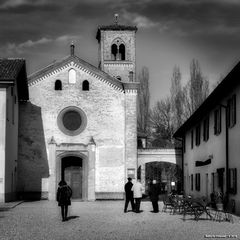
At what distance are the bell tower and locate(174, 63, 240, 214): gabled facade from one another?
21.0 metres

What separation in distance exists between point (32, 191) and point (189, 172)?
424 inches

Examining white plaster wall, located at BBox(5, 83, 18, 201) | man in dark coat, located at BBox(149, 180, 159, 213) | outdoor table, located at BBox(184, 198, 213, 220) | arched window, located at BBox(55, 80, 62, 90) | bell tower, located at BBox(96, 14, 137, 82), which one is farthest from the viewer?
bell tower, located at BBox(96, 14, 137, 82)

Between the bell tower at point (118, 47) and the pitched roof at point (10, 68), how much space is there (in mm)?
25944

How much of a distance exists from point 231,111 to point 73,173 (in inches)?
726

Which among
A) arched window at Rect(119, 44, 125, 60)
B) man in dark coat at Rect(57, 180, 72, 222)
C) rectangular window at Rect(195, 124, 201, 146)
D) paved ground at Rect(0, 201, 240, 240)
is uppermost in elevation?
arched window at Rect(119, 44, 125, 60)

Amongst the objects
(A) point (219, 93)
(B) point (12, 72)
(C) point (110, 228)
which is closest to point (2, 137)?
(B) point (12, 72)

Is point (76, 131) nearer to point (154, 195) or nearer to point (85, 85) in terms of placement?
point (85, 85)

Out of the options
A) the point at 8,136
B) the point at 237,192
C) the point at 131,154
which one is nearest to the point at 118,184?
the point at 131,154

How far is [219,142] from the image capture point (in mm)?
27547

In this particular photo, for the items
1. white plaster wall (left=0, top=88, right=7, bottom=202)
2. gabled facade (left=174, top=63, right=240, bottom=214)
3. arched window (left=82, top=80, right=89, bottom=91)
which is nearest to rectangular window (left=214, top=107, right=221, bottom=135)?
gabled facade (left=174, top=63, right=240, bottom=214)

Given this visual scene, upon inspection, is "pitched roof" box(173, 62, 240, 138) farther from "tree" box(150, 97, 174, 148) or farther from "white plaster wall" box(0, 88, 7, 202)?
"tree" box(150, 97, 174, 148)

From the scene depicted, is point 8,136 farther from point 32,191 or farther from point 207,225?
point 207,225

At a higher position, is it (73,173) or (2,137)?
(2,137)

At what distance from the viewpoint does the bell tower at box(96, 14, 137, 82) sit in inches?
2323
